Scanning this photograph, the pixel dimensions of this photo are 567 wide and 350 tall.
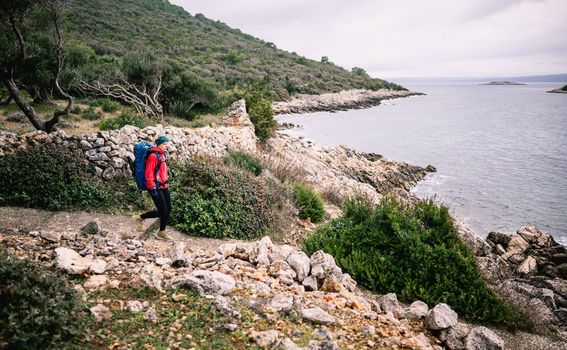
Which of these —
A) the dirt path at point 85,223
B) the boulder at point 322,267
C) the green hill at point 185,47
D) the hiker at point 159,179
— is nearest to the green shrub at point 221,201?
the dirt path at point 85,223

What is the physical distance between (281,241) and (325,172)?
440 inches

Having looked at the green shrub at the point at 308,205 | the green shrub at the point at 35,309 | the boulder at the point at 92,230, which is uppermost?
the green shrub at the point at 35,309

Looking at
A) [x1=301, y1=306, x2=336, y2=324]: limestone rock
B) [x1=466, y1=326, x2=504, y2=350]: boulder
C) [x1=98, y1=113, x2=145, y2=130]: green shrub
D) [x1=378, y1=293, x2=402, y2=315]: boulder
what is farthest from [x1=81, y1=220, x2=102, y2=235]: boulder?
[x1=98, y1=113, x2=145, y2=130]: green shrub

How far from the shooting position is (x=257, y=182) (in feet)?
33.6

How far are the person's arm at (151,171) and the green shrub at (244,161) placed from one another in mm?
4884

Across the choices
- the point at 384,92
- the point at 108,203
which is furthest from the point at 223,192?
the point at 384,92

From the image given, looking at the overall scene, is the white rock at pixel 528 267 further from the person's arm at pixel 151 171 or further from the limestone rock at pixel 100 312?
the limestone rock at pixel 100 312

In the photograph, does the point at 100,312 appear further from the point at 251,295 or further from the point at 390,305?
the point at 390,305

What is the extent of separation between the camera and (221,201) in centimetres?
889

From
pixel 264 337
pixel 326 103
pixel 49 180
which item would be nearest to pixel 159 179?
pixel 49 180

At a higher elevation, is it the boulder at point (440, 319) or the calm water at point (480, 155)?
the boulder at point (440, 319)

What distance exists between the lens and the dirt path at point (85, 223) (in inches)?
277

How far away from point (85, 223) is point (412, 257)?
7.21 m

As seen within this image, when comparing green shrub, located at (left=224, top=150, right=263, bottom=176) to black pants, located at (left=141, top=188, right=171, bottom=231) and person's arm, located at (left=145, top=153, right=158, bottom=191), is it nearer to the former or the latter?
black pants, located at (left=141, top=188, right=171, bottom=231)
